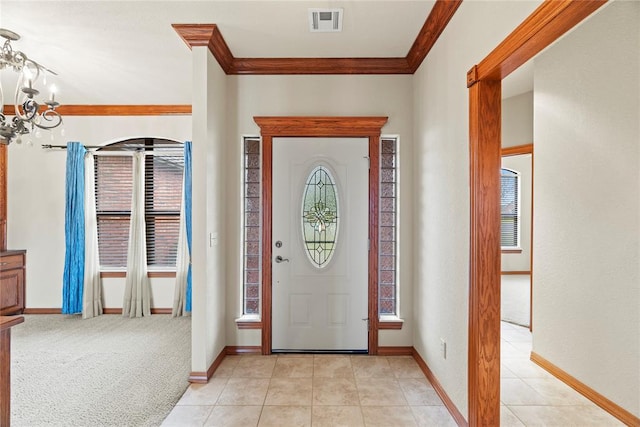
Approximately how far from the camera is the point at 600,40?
2.42 meters

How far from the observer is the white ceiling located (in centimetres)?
233

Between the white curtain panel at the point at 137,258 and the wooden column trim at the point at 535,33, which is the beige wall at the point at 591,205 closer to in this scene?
the wooden column trim at the point at 535,33

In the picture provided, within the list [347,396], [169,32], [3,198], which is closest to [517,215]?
[347,396]

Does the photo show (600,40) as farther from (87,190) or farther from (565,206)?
(87,190)

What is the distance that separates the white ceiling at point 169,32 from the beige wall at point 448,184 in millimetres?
478

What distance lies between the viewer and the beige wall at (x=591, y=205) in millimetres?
2188

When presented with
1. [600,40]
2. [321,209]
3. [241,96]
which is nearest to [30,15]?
[241,96]

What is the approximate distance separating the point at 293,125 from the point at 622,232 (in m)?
2.65

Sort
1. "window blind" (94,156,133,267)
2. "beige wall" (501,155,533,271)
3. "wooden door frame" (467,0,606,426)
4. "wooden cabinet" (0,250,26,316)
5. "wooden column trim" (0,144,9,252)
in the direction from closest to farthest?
1. "wooden door frame" (467,0,606,426)
2. "wooden cabinet" (0,250,26,316)
3. "wooden column trim" (0,144,9,252)
4. "window blind" (94,156,133,267)
5. "beige wall" (501,155,533,271)

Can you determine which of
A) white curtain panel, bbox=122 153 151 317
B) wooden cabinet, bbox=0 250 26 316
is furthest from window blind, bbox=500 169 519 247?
wooden cabinet, bbox=0 250 26 316

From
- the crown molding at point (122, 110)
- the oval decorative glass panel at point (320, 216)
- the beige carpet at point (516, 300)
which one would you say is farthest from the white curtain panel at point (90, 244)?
the beige carpet at point (516, 300)

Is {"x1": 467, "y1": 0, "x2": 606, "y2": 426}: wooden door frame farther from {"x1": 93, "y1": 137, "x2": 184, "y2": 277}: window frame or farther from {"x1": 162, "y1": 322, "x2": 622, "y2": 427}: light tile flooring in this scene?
{"x1": 93, "y1": 137, "x2": 184, "y2": 277}: window frame

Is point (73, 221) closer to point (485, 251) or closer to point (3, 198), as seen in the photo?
point (3, 198)

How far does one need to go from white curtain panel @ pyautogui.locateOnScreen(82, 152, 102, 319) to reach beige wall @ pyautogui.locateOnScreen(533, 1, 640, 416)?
16.6 ft
